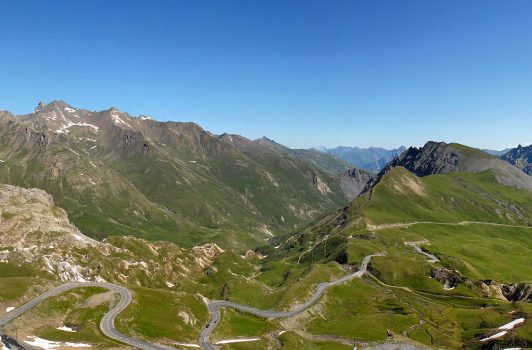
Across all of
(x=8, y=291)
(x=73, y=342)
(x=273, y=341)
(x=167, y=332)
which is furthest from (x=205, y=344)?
(x=8, y=291)

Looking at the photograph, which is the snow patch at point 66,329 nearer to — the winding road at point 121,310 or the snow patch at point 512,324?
the winding road at point 121,310

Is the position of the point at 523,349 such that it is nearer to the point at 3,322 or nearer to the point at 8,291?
the point at 3,322

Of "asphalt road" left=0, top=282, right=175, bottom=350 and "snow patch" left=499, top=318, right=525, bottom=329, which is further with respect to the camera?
"snow patch" left=499, top=318, right=525, bottom=329

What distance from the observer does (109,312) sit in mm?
151875

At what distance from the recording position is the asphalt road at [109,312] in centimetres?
13280

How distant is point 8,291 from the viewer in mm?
148750

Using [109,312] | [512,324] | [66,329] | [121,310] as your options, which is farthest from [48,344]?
[512,324]

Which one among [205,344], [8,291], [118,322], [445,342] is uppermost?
[8,291]

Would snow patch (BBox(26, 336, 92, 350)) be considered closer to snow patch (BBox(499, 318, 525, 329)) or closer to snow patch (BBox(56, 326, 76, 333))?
snow patch (BBox(56, 326, 76, 333))

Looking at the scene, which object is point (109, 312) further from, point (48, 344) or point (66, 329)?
point (48, 344)

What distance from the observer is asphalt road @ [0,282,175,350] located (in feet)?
436

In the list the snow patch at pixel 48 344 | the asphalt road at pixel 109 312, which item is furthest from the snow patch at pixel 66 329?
the snow patch at pixel 48 344

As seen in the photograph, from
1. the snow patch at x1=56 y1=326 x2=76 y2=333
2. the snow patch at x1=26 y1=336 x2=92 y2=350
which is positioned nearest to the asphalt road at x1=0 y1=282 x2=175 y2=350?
the snow patch at x1=56 y1=326 x2=76 y2=333

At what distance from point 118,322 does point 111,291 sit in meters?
23.4
